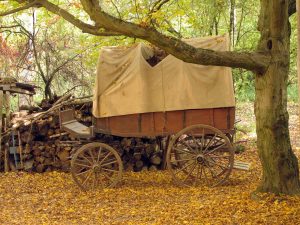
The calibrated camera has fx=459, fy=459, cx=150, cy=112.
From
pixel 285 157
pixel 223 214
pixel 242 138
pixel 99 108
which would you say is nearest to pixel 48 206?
pixel 99 108

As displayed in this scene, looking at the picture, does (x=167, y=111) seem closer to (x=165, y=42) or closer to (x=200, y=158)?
(x=200, y=158)

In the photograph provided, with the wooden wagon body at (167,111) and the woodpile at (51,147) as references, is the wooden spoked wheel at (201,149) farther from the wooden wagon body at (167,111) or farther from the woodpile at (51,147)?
the woodpile at (51,147)

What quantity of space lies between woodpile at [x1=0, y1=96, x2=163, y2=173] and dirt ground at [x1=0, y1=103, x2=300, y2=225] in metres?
0.55

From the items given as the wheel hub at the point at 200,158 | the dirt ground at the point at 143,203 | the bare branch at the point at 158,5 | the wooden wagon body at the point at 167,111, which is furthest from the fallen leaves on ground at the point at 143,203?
the bare branch at the point at 158,5

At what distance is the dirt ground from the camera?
244 inches

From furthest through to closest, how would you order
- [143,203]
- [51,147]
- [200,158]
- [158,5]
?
[51,147] < [158,5] < [200,158] < [143,203]

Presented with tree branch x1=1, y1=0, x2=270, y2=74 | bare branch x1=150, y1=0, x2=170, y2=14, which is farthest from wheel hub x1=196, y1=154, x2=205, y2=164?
bare branch x1=150, y1=0, x2=170, y2=14

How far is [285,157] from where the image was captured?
684cm

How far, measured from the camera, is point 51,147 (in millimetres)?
10852

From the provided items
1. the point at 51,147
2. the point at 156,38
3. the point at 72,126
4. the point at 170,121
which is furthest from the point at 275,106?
the point at 51,147

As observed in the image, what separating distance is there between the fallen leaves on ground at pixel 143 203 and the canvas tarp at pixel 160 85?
5.04 ft

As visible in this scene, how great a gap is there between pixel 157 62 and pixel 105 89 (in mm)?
1211

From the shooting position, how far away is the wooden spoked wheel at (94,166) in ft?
28.5

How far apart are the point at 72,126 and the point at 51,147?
5.31ft
